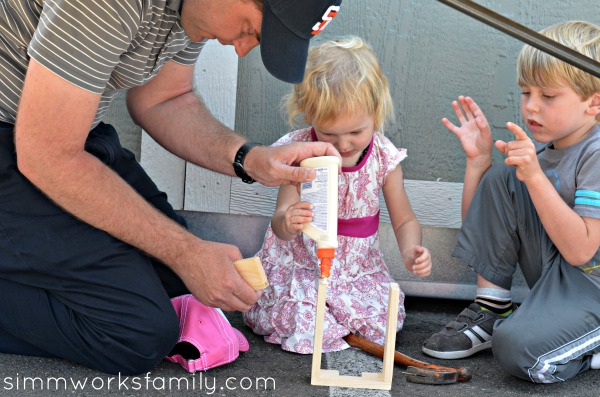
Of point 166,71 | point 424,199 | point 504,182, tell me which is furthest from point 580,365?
point 166,71

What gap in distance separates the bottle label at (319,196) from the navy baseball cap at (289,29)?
0.96ft

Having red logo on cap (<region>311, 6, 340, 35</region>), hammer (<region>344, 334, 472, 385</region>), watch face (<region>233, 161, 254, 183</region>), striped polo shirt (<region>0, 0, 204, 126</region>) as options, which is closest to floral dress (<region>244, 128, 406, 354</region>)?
hammer (<region>344, 334, 472, 385</region>)

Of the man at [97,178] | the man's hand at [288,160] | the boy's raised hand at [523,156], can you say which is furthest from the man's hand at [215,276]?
the boy's raised hand at [523,156]

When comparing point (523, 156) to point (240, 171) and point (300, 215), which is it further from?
point (240, 171)

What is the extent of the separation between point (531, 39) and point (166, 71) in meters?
1.41

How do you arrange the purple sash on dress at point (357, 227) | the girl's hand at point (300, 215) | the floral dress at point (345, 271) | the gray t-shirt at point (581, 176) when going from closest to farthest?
the girl's hand at point (300, 215)
the gray t-shirt at point (581, 176)
the floral dress at point (345, 271)
the purple sash on dress at point (357, 227)

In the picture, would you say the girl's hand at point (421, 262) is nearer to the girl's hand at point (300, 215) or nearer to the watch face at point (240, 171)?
Result: the girl's hand at point (300, 215)

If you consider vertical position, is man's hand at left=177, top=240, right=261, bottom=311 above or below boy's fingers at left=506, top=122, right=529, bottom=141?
below

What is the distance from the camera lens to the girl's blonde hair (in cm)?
253

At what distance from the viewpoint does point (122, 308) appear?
A: 229 centimetres

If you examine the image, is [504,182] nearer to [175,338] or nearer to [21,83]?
[175,338]

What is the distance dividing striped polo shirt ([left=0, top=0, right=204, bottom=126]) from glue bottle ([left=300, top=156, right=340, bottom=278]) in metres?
0.54

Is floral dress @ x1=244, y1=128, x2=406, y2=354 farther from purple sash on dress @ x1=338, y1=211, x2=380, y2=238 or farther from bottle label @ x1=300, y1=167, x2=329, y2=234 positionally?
bottle label @ x1=300, y1=167, x2=329, y2=234

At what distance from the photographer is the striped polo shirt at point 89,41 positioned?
194 centimetres
